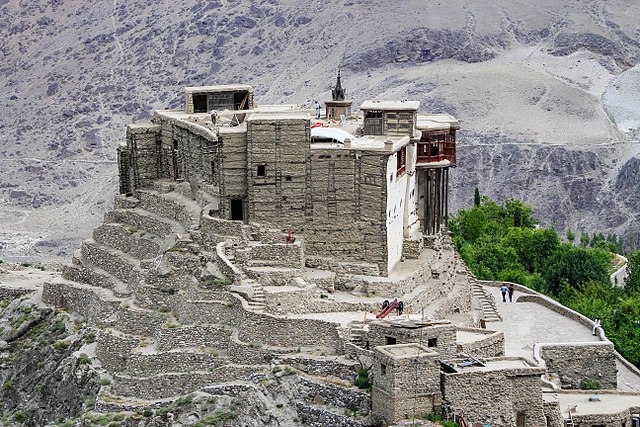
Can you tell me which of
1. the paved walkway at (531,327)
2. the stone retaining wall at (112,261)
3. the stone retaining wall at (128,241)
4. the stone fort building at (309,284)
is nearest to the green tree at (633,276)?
the paved walkway at (531,327)

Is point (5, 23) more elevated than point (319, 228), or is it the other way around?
point (5, 23)

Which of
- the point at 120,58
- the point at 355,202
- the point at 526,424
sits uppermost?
the point at 120,58

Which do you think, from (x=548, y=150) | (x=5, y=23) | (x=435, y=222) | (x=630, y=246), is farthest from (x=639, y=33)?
(x=435, y=222)

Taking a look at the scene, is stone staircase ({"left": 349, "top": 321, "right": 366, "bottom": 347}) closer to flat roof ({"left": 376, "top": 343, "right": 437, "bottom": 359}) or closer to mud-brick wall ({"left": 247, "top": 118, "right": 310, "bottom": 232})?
flat roof ({"left": 376, "top": 343, "right": 437, "bottom": 359})

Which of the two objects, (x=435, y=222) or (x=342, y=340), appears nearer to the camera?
(x=342, y=340)

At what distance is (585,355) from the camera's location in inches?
2505

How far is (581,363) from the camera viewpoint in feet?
208

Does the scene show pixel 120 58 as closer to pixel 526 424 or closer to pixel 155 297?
pixel 155 297

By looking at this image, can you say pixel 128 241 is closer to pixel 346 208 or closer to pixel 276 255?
pixel 276 255

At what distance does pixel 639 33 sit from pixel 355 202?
10440cm

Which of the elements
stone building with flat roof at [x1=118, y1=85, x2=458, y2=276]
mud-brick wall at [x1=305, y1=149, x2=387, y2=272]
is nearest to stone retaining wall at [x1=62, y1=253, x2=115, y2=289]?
stone building with flat roof at [x1=118, y1=85, x2=458, y2=276]

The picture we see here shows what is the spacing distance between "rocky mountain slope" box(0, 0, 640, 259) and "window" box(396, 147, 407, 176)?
2004 inches

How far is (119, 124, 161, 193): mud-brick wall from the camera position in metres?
75.4

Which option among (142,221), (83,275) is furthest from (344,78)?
(83,275)
